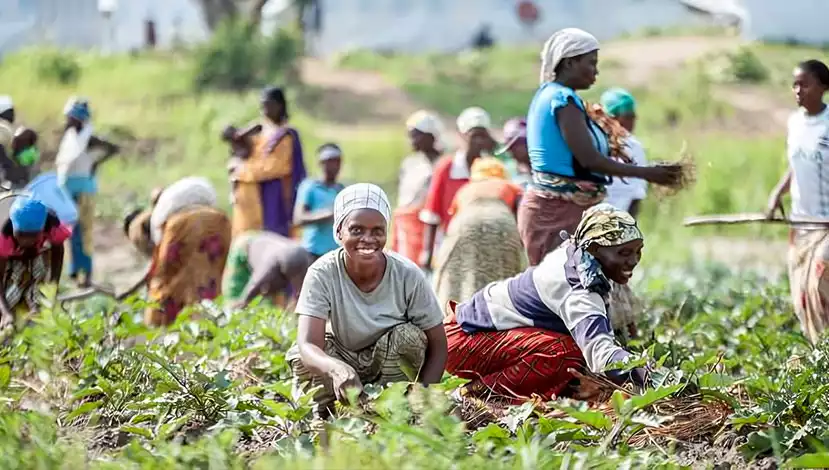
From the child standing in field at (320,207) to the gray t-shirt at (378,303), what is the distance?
362 centimetres

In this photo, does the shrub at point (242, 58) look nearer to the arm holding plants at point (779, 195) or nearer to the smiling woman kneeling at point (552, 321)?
the arm holding plants at point (779, 195)

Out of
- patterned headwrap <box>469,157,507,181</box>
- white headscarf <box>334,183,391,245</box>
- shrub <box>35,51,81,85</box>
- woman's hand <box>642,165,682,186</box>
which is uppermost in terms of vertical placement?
white headscarf <box>334,183,391,245</box>

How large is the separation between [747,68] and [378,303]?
17.9 meters

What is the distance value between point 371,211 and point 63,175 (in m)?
6.10

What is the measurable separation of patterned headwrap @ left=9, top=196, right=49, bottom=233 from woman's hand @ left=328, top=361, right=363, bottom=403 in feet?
7.74

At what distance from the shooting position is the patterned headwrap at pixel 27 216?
608 cm

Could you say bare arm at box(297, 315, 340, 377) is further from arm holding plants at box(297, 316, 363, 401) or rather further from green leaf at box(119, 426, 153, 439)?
green leaf at box(119, 426, 153, 439)

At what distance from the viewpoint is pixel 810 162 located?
638cm

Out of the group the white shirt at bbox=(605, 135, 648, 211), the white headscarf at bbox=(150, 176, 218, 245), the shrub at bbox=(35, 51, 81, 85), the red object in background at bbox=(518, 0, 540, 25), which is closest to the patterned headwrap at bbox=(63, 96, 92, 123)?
the white headscarf at bbox=(150, 176, 218, 245)

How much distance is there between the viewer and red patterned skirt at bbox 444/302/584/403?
4.96m

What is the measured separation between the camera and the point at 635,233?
4809 millimetres

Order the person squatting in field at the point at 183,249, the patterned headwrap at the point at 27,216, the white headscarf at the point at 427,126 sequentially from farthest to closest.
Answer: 1. the white headscarf at the point at 427,126
2. the person squatting in field at the point at 183,249
3. the patterned headwrap at the point at 27,216

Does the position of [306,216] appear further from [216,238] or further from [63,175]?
[63,175]

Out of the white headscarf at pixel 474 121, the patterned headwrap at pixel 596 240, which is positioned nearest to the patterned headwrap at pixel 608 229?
the patterned headwrap at pixel 596 240
